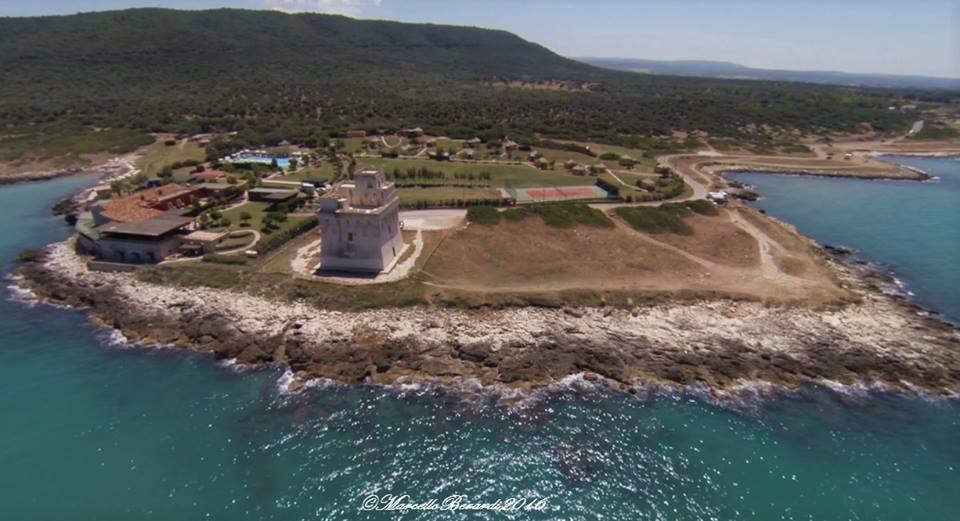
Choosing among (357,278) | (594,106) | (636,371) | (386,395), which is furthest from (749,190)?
(594,106)

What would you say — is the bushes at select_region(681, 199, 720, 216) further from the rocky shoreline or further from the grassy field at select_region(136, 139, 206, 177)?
the grassy field at select_region(136, 139, 206, 177)

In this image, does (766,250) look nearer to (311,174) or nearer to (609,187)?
(609,187)

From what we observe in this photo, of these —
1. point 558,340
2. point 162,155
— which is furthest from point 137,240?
point 162,155

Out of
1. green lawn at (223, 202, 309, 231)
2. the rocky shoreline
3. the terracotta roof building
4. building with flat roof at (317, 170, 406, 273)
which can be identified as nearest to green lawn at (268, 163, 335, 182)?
green lawn at (223, 202, 309, 231)

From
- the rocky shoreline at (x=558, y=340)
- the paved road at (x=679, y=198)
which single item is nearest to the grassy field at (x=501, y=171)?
the paved road at (x=679, y=198)

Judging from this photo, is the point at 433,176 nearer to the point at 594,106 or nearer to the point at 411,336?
the point at 411,336

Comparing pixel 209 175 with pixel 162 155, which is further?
pixel 162 155
